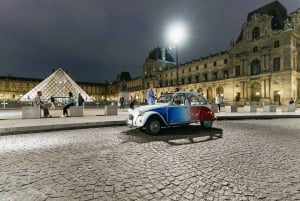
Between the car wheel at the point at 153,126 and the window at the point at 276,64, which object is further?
the window at the point at 276,64

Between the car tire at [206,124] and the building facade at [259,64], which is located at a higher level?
the building facade at [259,64]

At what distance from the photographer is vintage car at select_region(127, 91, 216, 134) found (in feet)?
25.8

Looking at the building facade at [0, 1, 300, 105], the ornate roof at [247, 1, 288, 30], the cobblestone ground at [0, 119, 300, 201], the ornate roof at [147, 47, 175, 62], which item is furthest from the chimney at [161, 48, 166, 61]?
the cobblestone ground at [0, 119, 300, 201]

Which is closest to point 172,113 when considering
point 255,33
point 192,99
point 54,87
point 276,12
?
point 192,99

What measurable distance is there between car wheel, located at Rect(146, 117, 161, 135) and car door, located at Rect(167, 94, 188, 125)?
20.9 inches

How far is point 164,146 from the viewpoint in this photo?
19.7 ft

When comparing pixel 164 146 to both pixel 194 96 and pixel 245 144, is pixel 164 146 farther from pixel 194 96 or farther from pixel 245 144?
pixel 194 96

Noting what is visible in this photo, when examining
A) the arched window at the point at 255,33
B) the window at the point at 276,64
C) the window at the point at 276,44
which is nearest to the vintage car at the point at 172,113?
the window at the point at 276,64

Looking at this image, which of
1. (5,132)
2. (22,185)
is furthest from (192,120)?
(5,132)

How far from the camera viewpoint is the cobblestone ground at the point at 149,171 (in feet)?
10.1

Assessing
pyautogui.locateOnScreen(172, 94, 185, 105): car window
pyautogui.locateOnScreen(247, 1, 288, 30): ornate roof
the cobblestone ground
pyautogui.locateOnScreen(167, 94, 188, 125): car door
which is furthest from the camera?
pyautogui.locateOnScreen(247, 1, 288, 30): ornate roof

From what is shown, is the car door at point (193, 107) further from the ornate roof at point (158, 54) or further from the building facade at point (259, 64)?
the ornate roof at point (158, 54)

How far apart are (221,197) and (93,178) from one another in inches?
85.4

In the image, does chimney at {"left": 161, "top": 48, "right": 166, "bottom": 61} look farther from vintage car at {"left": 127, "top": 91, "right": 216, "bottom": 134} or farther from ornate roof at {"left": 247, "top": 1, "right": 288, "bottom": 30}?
vintage car at {"left": 127, "top": 91, "right": 216, "bottom": 134}
